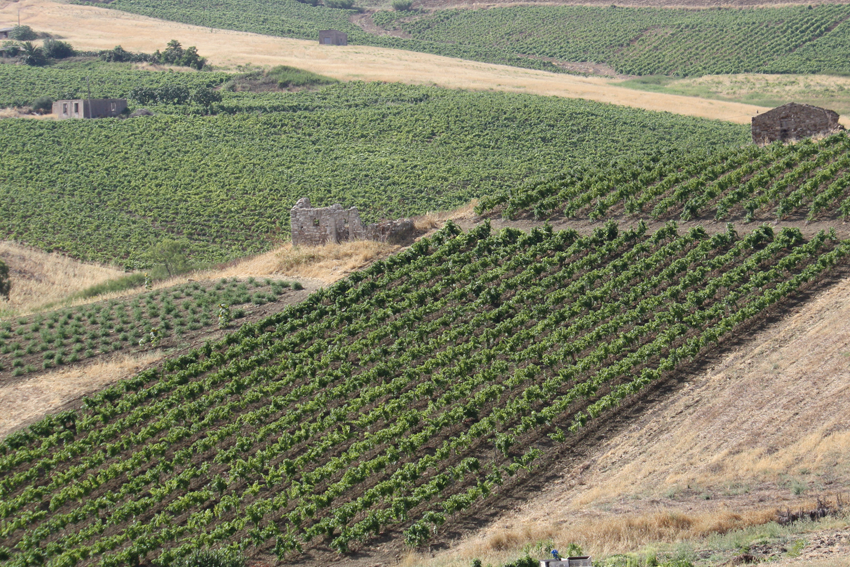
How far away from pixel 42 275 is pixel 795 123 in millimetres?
37409

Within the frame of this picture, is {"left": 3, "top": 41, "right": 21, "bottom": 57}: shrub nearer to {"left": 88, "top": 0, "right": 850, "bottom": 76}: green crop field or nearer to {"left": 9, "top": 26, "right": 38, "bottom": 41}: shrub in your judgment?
{"left": 9, "top": 26, "right": 38, "bottom": 41}: shrub

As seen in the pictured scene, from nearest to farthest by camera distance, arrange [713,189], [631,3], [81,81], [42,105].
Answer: [713,189]
[42,105]
[81,81]
[631,3]

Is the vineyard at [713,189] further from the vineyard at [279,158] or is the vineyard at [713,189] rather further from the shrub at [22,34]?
the shrub at [22,34]

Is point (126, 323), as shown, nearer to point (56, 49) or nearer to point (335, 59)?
point (335, 59)

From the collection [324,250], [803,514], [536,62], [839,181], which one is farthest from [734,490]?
[536,62]

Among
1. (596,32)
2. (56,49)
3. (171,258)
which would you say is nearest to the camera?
(171,258)

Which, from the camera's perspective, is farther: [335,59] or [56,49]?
[335,59]

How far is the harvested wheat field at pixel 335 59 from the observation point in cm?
8424

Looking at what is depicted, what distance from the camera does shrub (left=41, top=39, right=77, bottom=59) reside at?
3824 inches

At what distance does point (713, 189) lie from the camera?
3612cm

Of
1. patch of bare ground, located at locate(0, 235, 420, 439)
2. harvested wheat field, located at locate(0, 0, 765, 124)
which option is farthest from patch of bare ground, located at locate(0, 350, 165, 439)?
harvested wheat field, located at locate(0, 0, 765, 124)

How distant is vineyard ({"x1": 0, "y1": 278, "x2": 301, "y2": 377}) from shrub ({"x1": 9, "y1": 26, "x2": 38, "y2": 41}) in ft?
262

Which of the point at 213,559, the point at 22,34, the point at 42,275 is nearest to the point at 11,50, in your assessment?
the point at 22,34

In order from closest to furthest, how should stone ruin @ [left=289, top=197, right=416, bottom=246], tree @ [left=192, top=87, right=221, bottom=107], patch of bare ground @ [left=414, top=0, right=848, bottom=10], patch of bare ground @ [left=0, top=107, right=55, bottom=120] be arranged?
stone ruin @ [left=289, top=197, right=416, bottom=246]
patch of bare ground @ [left=0, top=107, right=55, bottom=120]
tree @ [left=192, top=87, right=221, bottom=107]
patch of bare ground @ [left=414, top=0, right=848, bottom=10]
